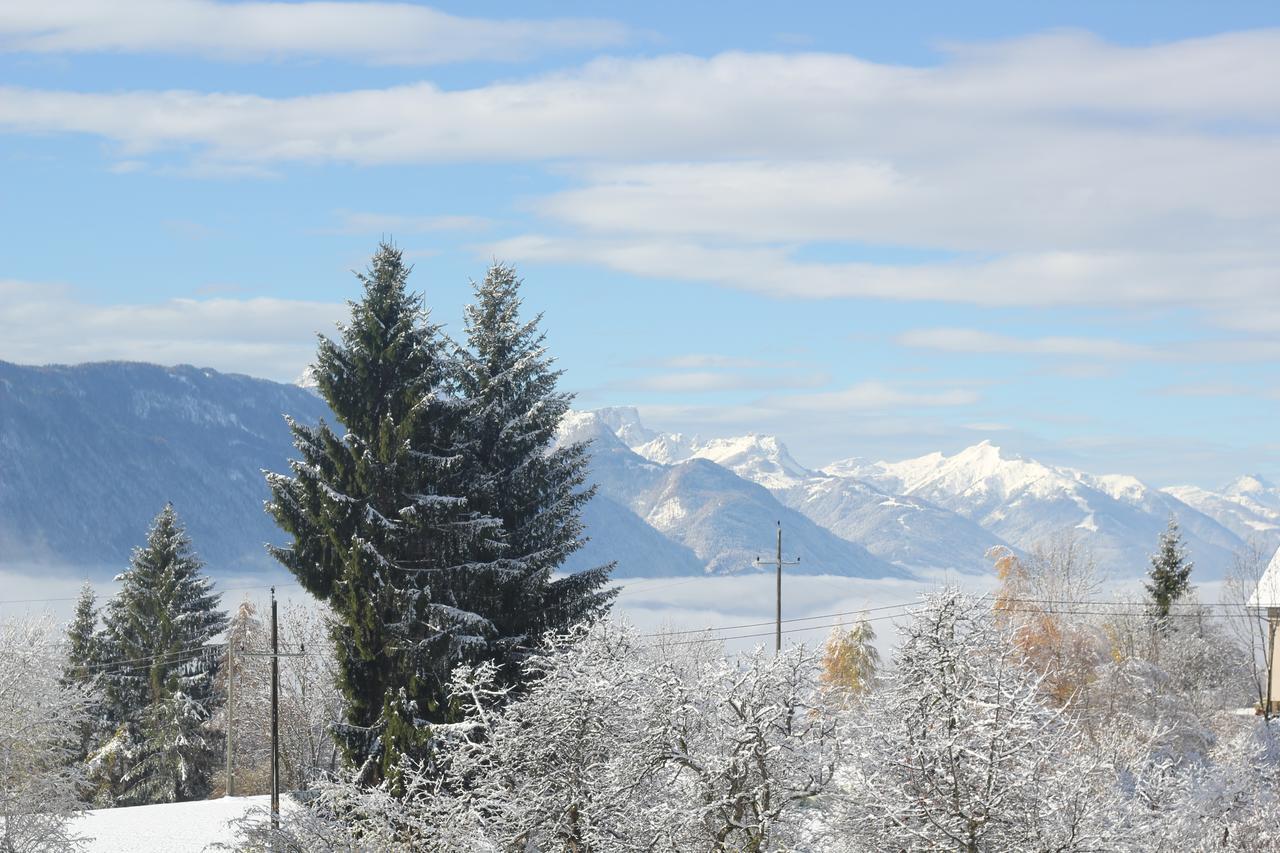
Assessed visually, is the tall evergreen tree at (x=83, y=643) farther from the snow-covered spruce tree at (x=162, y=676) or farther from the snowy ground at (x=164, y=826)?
the snowy ground at (x=164, y=826)

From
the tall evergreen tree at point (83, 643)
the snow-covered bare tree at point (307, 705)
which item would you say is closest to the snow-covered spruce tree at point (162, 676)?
the tall evergreen tree at point (83, 643)

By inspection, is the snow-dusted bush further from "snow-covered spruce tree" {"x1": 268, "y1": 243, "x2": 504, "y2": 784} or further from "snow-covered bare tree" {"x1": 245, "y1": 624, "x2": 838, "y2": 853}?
"snow-covered spruce tree" {"x1": 268, "y1": 243, "x2": 504, "y2": 784}

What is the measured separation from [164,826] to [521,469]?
17037 millimetres

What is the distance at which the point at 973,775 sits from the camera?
20.2 meters

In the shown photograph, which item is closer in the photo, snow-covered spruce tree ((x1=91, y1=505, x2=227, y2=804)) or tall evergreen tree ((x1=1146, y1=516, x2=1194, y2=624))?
snow-covered spruce tree ((x1=91, y1=505, x2=227, y2=804))

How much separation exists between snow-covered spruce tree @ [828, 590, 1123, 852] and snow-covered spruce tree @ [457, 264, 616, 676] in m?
18.5

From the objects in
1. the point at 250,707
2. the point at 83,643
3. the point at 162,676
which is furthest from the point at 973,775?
the point at 250,707

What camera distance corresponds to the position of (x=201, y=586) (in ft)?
222

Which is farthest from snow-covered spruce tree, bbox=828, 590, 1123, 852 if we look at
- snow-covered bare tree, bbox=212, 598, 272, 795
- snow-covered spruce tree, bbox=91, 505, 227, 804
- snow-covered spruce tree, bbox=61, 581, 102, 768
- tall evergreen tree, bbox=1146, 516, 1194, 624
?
tall evergreen tree, bbox=1146, 516, 1194, 624

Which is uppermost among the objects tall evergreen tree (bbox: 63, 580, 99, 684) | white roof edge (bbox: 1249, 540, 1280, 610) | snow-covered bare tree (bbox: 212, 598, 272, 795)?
white roof edge (bbox: 1249, 540, 1280, 610)

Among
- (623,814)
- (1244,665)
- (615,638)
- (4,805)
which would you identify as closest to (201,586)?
(4,805)

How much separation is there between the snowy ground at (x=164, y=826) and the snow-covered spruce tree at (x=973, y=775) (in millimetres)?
24105

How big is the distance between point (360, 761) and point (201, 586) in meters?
31.3

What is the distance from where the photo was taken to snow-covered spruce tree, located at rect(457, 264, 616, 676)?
40.8 meters
